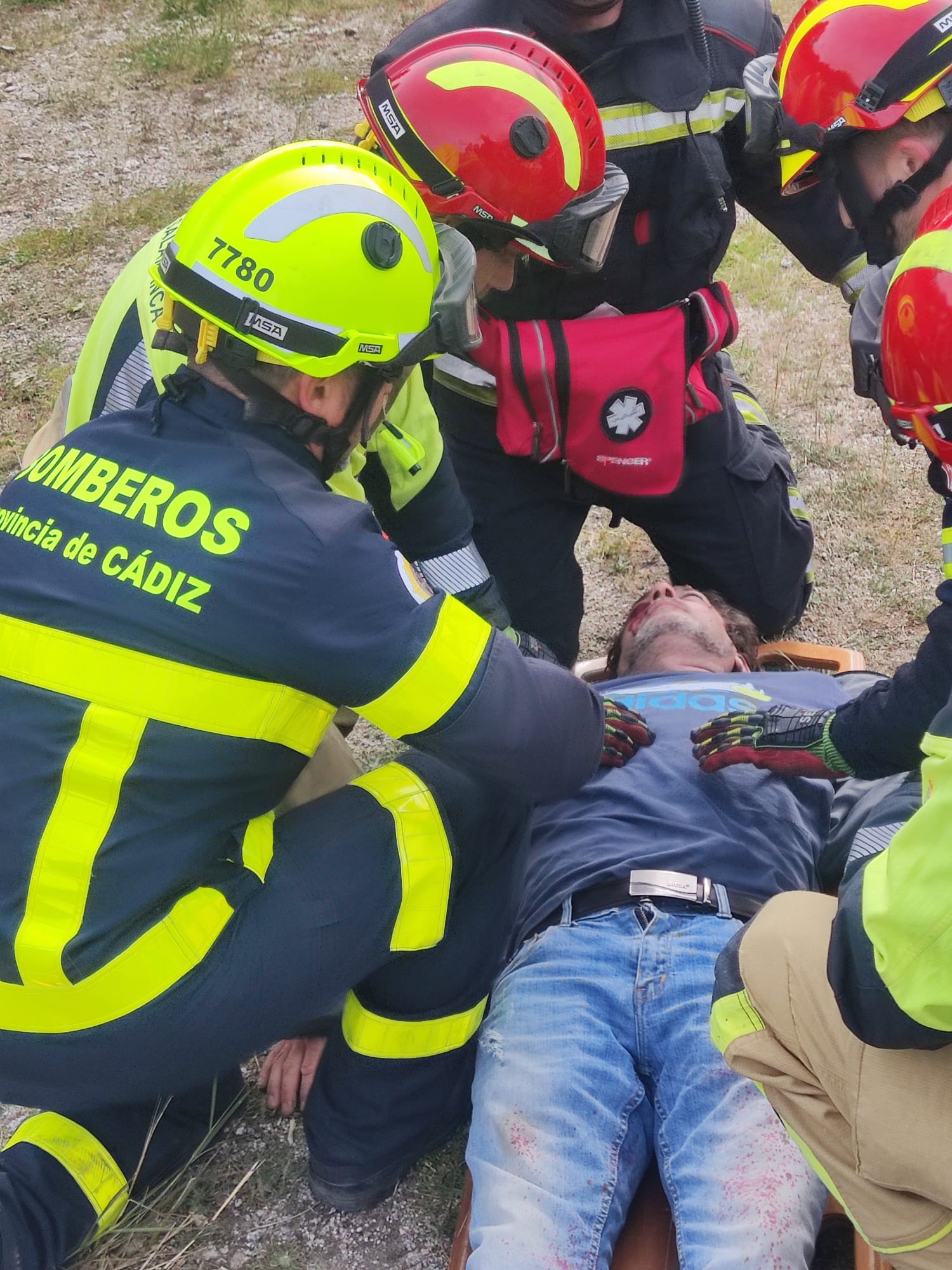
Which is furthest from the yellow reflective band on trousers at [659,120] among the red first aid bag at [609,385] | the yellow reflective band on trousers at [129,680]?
the yellow reflective band on trousers at [129,680]

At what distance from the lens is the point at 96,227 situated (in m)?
7.11

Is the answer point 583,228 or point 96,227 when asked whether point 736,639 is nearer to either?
→ point 583,228

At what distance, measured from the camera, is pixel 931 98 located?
2695mm

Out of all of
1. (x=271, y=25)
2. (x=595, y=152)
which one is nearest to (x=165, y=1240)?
(x=595, y=152)

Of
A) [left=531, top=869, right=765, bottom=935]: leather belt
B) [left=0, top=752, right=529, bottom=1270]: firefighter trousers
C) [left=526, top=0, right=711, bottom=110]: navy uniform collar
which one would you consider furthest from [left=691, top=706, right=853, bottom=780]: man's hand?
[left=526, top=0, right=711, bottom=110]: navy uniform collar

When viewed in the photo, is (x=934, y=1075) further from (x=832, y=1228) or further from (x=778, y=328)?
(x=778, y=328)

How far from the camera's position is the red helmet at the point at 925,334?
2.17 m

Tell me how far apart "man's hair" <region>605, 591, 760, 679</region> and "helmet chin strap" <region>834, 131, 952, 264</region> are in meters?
1.29

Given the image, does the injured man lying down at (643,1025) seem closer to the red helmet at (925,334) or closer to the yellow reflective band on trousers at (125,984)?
the yellow reflective band on trousers at (125,984)

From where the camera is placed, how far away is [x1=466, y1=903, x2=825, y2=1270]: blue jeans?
86.4 inches

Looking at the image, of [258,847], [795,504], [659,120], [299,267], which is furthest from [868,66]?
[258,847]

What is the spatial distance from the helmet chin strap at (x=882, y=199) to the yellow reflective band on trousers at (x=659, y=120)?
0.72 m

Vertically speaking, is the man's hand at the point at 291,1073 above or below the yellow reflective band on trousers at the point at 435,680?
below

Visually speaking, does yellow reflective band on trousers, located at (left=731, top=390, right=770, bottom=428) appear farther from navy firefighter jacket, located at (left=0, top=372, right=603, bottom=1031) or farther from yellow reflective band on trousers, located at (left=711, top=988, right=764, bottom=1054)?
yellow reflective band on trousers, located at (left=711, top=988, right=764, bottom=1054)
